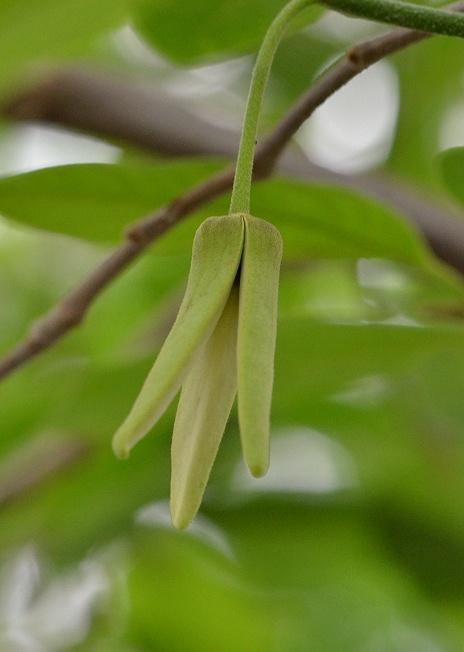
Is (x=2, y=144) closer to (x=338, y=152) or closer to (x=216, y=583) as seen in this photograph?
(x=338, y=152)

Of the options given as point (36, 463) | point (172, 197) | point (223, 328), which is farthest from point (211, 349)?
point (36, 463)

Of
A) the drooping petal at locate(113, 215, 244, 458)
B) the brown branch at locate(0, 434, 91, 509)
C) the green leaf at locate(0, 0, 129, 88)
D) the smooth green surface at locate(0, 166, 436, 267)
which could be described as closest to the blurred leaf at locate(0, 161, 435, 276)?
the smooth green surface at locate(0, 166, 436, 267)

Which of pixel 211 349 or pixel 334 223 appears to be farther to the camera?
pixel 334 223

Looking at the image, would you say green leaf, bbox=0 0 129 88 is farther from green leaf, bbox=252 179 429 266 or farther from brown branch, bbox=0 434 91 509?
brown branch, bbox=0 434 91 509

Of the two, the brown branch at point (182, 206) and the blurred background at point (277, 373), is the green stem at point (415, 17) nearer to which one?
the brown branch at point (182, 206)

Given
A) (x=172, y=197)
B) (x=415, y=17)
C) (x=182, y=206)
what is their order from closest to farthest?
(x=415, y=17) < (x=182, y=206) < (x=172, y=197)

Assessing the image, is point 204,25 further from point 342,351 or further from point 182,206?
point 342,351

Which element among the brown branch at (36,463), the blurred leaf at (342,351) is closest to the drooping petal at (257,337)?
the blurred leaf at (342,351)

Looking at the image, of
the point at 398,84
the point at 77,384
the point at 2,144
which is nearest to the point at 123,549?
the point at 77,384
